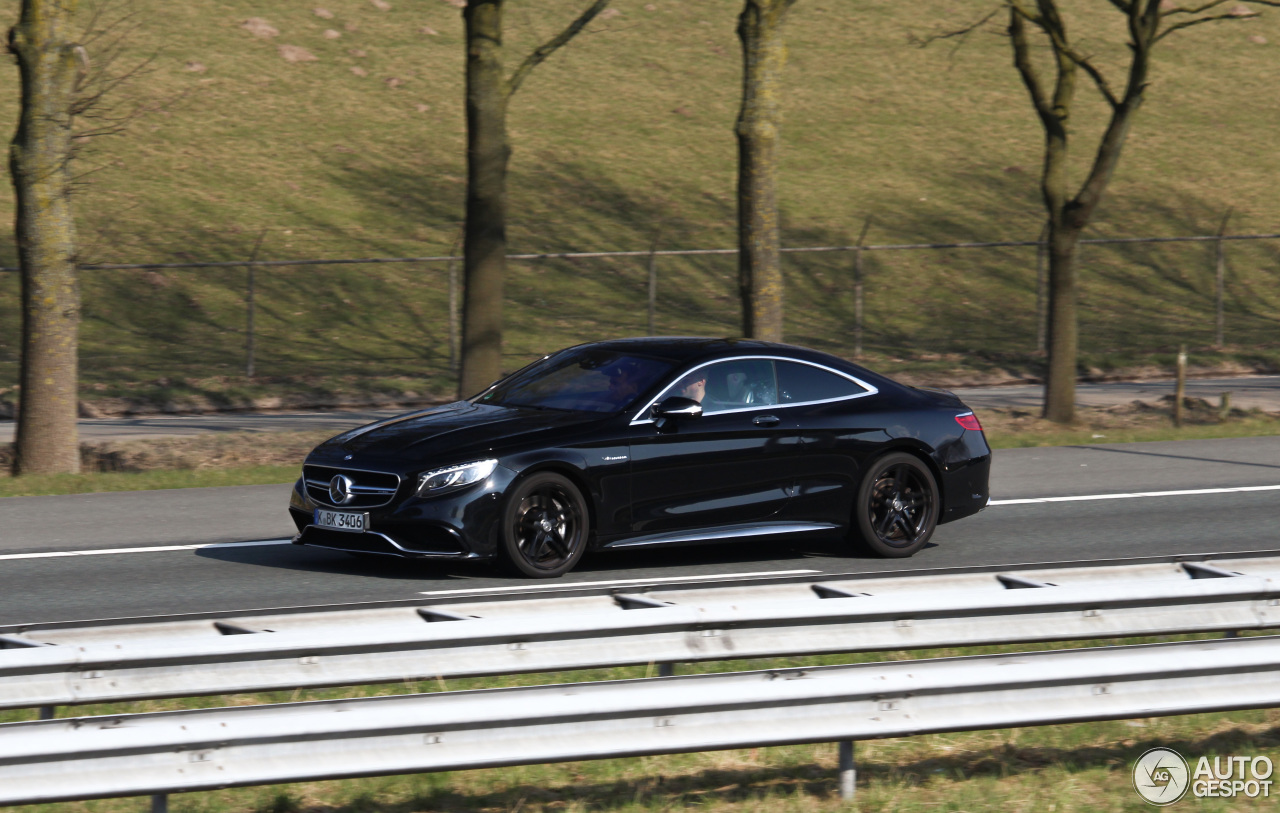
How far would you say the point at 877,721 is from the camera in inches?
206

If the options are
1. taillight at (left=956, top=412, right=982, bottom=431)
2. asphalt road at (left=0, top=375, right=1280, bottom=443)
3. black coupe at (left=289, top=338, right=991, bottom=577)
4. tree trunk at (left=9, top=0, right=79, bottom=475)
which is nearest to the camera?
black coupe at (left=289, top=338, right=991, bottom=577)

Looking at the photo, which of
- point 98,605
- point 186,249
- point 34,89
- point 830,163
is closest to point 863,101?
point 830,163

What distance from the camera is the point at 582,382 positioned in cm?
1047

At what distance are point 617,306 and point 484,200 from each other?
12508mm

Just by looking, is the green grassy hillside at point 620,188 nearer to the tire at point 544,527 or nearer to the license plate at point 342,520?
the license plate at point 342,520

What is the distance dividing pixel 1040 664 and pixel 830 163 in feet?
114

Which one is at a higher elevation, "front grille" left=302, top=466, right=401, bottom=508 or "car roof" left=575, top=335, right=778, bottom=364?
"car roof" left=575, top=335, right=778, bottom=364

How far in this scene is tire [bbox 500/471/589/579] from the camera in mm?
9445

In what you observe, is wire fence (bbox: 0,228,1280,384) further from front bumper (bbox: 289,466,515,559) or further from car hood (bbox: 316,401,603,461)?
front bumper (bbox: 289,466,515,559)

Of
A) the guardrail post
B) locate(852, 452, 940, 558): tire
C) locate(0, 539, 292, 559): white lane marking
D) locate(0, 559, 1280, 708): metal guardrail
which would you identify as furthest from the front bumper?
the guardrail post

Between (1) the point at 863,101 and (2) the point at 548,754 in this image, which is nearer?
(2) the point at 548,754

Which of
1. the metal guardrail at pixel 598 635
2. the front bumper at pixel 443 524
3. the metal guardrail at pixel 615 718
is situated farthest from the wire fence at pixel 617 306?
the metal guardrail at pixel 615 718

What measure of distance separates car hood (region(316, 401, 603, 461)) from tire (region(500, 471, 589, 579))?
33 cm

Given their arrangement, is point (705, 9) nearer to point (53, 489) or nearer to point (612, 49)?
point (612, 49)
